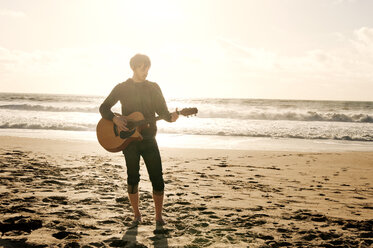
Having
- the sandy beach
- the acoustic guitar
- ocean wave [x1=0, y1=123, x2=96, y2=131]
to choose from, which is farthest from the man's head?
ocean wave [x1=0, y1=123, x2=96, y2=131]

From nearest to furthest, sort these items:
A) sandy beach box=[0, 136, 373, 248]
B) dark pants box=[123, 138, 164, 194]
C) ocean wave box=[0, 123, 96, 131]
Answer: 1. sandy beach box=[0, 136, 373, 248]
2. dark pants box=[123, 138, 164, 194]
3. ocean wave box=[0, 123, 96, 131]

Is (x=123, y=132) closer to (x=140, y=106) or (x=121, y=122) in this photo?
(x=121, y=122)

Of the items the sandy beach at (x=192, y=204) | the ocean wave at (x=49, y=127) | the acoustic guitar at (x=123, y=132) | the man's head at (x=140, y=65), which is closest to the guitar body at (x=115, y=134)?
the acoustic guitar at (x=123, y=132)

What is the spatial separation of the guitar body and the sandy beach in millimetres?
934

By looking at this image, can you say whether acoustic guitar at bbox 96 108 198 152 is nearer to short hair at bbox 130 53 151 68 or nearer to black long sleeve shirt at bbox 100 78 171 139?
black long sleeve shirt at bbox 100 78 171 139

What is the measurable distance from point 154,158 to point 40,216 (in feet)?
5.11

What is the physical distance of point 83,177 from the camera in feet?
19.9

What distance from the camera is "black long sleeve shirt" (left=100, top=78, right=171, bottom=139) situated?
12.0 ft

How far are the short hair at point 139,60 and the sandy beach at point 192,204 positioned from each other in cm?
185

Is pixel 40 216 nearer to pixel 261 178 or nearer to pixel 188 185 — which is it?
pixel 188 185

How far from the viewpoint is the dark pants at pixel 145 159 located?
3.69 meters

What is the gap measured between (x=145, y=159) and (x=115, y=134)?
447 mm

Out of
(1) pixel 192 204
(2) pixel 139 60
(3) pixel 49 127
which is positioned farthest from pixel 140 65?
(3) pixel 49 127

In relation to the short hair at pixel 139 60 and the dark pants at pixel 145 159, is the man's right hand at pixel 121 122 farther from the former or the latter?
the short hair at pixel 139 60
